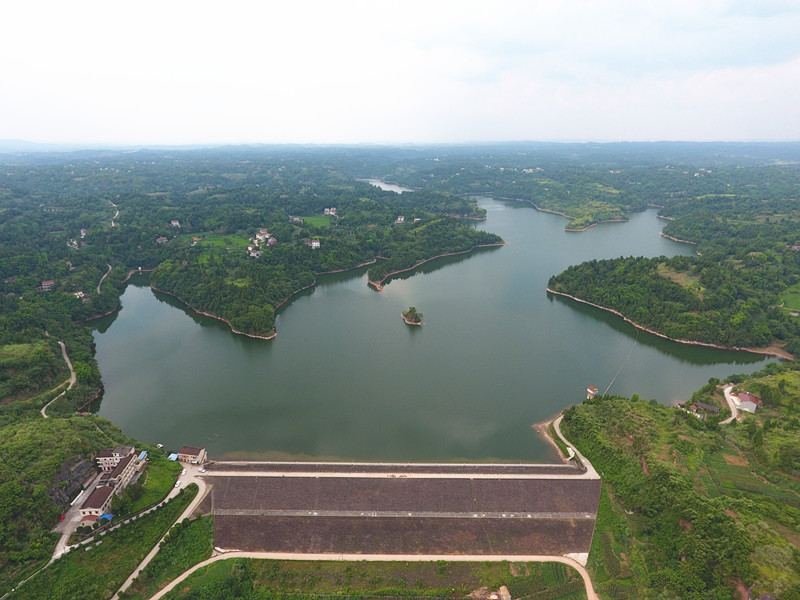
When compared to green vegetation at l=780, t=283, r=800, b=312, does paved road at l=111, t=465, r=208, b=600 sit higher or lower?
lower

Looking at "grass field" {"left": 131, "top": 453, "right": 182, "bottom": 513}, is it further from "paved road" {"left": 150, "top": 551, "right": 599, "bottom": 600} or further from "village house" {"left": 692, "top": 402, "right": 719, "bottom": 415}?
"village house" {"left": 692, "top": 402, "right": 719, "bottom": 415}

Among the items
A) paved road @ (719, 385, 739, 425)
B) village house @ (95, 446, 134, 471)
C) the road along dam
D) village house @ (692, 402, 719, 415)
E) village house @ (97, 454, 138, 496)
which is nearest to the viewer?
the road along dam

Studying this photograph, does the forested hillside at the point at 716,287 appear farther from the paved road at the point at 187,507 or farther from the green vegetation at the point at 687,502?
the paved road at the point at 187,507

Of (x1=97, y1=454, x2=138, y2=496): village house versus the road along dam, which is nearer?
the road along dam

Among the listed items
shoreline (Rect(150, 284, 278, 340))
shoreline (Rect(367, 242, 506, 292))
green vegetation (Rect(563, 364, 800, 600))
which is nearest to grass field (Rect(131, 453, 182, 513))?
shoreline (Rect(150, 284, 278, 340))

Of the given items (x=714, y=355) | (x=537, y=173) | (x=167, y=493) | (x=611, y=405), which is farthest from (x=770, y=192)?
(x=167, y=493)

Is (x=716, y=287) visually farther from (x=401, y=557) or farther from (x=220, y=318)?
(x=220, y=318)

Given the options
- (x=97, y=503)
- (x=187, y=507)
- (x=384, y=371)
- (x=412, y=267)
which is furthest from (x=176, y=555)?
(x=412, y=267)
